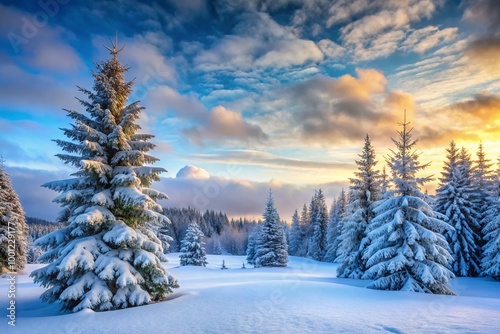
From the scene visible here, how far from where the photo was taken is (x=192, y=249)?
151ft

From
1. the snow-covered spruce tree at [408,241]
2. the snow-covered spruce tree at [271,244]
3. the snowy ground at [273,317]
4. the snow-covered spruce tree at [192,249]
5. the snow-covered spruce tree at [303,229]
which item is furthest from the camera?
the snow-covered spruce tree at [303,229]

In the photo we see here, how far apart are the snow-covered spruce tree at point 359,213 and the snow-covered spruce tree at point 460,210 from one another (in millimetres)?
9482

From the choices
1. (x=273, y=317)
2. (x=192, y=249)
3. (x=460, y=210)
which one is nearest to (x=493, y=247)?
(x=460, y=210)

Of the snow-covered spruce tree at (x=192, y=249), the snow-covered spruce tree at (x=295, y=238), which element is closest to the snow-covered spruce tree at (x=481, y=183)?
the snow-covered spruce tree at (x=192, y=249)

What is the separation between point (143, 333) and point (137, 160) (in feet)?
24.6

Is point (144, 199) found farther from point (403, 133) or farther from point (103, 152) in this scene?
point (403, 133)

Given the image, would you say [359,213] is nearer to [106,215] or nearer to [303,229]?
[106,215]

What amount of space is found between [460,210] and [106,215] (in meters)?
32.9

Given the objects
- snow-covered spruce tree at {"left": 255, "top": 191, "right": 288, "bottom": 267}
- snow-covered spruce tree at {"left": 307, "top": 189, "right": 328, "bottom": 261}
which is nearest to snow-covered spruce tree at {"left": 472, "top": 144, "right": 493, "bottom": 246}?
snow-covered spruce tree at {"left": 255, "top": 191, "right": 288, "bottom": 267}

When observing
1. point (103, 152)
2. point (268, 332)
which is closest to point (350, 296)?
point (268, 332)

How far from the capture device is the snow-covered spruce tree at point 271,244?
138 feet

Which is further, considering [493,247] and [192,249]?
[192,249]

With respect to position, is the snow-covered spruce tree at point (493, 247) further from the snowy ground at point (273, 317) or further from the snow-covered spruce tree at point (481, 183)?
the snowy ground at point (273, 317)

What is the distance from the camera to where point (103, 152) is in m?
12.7
